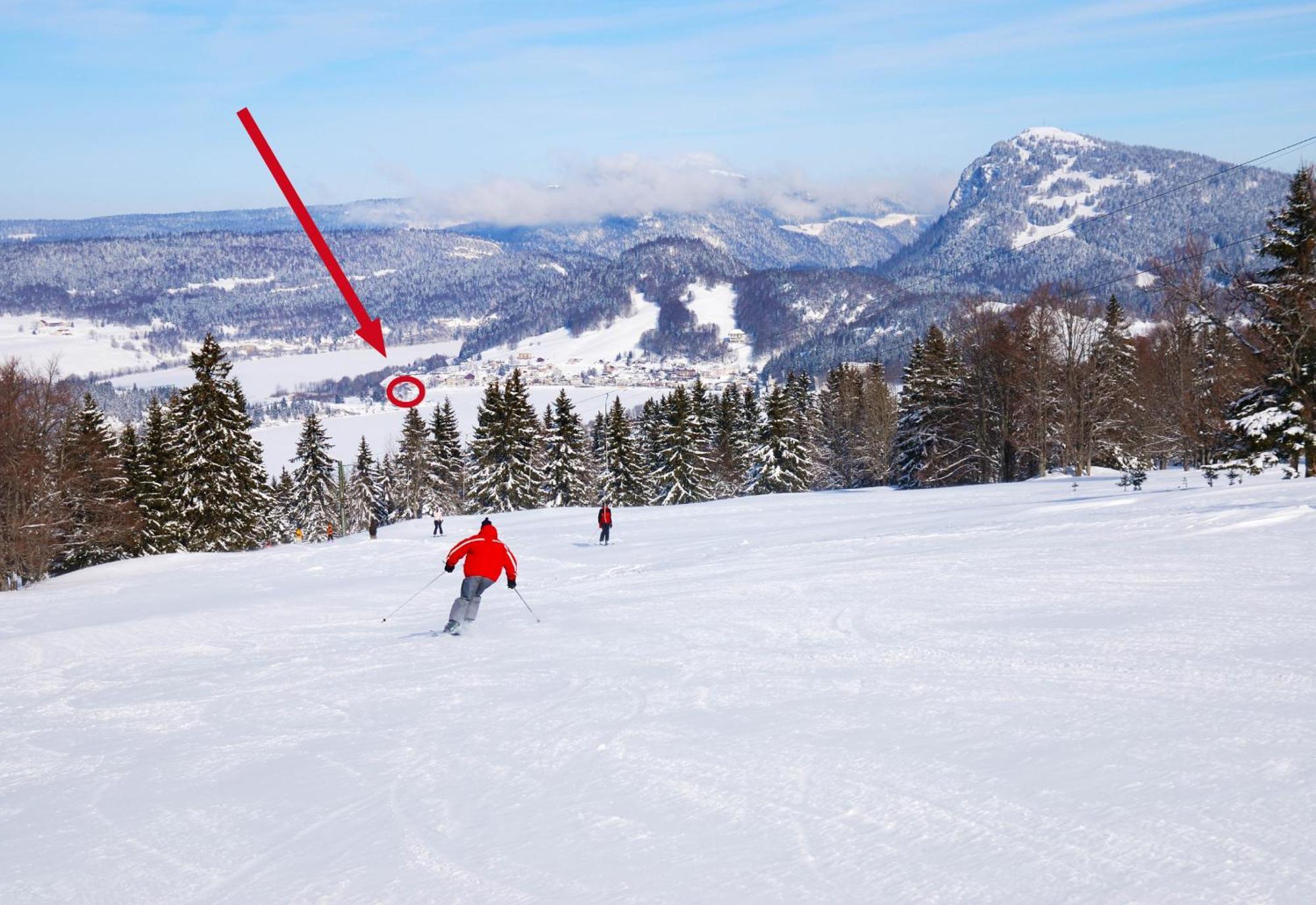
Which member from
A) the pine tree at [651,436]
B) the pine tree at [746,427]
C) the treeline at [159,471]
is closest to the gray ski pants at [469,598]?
the treeline at [159,471]

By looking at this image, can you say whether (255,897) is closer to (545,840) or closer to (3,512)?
(545,840)

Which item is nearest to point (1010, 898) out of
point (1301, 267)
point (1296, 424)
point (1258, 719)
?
point (1258, 719)

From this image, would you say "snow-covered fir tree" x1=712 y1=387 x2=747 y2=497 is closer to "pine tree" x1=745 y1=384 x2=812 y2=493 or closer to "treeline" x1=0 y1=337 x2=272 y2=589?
"pine tree" x1=745 y1=384 x2=812 y2=493

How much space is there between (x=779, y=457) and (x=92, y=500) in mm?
42106

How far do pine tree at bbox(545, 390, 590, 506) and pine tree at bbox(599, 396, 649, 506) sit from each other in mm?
1806

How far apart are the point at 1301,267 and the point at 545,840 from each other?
33029 millimetres

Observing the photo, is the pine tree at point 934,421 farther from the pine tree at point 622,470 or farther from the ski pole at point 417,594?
the ski pole at point 417,594

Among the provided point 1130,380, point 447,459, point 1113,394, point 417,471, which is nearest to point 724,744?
point 1113,394

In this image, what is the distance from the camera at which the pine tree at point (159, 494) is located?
50.1m

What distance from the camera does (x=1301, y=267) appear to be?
29828 mm

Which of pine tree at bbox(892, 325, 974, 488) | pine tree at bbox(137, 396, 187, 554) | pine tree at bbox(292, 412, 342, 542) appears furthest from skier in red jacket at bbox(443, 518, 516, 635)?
pine tree at bbox(292, 412, 342, 542)

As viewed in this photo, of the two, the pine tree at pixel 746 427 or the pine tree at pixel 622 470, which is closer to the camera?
the pine tree at pixel 622 470

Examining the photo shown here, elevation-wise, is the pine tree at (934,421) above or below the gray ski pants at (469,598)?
above

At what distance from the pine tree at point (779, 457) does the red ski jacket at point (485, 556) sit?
53371mm
